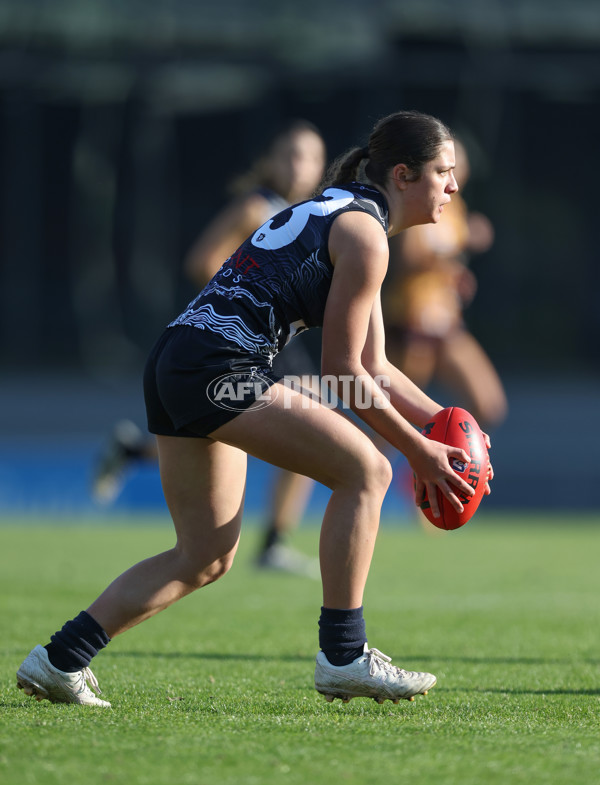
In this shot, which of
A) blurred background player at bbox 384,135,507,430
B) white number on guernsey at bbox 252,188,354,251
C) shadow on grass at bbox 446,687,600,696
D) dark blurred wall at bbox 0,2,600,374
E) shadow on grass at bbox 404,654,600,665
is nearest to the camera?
white number on guernsey at bbox 252,188,354,251

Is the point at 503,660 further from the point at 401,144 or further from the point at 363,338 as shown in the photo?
the point at 401,144

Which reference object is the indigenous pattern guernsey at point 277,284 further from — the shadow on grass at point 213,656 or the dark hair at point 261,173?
the dark hair at point 261,173

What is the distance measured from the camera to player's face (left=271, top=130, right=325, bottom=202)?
6781 millimetres

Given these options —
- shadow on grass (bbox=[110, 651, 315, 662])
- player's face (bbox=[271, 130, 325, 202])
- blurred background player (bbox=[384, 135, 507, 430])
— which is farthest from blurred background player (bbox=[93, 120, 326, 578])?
shadow on grass (bbox=[110, 651, 315, 662])

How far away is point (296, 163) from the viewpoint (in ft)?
22.4

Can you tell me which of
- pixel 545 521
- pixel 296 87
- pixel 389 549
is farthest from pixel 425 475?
pixel 296 87

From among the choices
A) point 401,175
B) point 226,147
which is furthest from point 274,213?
point 226,147

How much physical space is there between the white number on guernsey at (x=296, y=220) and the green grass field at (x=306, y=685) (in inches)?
53.0

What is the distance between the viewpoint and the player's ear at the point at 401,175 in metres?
→ 3.72

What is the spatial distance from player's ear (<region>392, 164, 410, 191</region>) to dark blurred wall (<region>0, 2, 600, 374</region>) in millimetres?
15747

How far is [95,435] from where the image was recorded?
1809 centimetres

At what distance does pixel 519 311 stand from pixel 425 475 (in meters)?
17.1

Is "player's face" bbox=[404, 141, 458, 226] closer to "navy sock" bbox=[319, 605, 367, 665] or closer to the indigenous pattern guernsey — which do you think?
the indigenous pattern guernsey

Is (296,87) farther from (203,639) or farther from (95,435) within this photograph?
A: (203,639)
